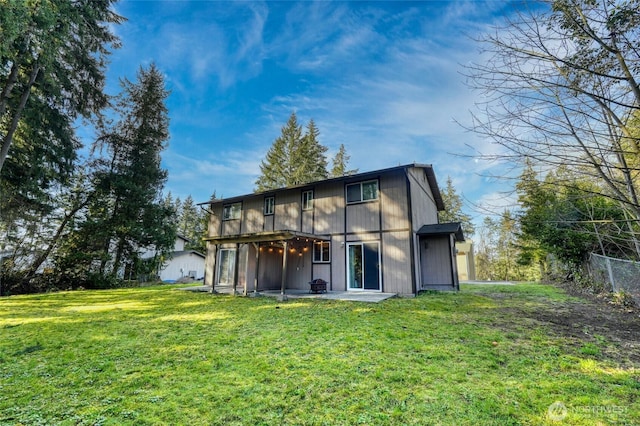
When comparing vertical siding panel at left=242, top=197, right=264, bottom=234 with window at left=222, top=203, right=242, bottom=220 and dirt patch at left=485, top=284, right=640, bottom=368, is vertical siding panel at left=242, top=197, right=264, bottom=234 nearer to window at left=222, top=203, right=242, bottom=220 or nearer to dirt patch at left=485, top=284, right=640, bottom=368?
window at left=222, top=203, right=242, bottom=220

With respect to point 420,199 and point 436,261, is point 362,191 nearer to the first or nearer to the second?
point 420,199

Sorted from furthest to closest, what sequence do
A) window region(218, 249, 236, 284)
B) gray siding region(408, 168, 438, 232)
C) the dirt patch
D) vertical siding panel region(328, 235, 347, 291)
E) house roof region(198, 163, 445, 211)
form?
window region(218, 249, 236, 284) < vertical siding panel region(328, 235, 347, 291) < gray siding region(408, 168, 438, 232) < house roof region(198, 163, 445, 211) < the dirt patch

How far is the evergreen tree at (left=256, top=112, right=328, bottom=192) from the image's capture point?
2597 cm

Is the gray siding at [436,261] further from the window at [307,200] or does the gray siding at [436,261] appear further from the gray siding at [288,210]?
the gray siding at [288,210]

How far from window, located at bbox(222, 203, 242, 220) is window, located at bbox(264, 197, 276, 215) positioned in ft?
6.20

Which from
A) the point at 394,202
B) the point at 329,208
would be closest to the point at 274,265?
the point at 329,208

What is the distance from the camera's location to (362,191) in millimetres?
11180

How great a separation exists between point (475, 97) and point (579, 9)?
1051 millimetres

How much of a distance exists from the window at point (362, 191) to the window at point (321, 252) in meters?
2.10

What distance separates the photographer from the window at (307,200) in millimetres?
12484

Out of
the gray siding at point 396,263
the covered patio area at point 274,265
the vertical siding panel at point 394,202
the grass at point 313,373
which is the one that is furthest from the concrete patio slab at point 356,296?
the vertical siding panel at point 394,202

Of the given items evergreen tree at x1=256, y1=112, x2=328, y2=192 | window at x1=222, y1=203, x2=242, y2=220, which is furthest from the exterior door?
evergreen tree at x1=256, y1=112, x2=328, y2=192

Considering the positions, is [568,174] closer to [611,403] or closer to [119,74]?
[611,403]

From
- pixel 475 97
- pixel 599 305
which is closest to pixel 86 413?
pixel 475 97
